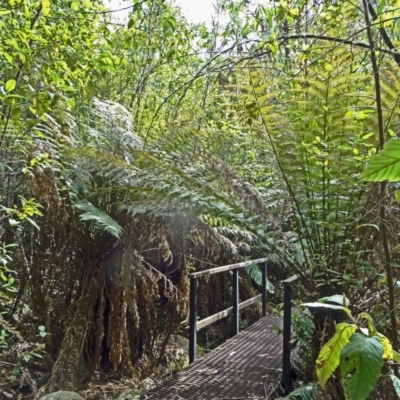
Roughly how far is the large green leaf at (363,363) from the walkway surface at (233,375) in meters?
1.94

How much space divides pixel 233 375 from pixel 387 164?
2.55m

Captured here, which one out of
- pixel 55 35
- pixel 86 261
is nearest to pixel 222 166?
pixel 55 35

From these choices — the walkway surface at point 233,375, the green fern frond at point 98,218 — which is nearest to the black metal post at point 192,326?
the walkway surface at point 233,375

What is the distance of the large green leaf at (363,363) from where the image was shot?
0.71m

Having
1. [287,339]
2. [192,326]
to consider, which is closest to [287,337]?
[287,339]

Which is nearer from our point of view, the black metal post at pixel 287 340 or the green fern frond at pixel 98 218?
the black metal post at pixel 287 340

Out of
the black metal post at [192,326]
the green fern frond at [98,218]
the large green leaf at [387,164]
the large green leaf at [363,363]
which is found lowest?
the black metal post at [192,326]

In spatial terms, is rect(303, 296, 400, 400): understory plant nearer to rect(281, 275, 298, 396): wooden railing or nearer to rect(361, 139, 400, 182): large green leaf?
rect(361, 139, 400, 182): large green leaf

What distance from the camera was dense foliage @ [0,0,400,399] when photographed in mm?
2004

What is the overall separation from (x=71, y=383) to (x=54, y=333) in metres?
0.54

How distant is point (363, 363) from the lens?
72 cm

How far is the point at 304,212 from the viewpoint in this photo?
7.95ft

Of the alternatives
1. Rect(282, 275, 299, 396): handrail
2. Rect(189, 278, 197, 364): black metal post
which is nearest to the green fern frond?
Rect(189, 278, 197, 364): black metal post

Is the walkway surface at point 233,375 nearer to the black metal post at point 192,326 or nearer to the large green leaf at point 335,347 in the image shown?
the black metal post at point 192,326
